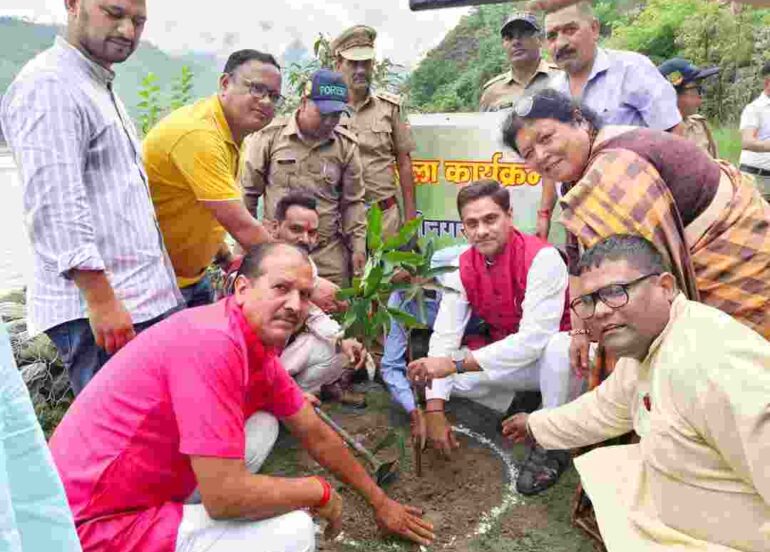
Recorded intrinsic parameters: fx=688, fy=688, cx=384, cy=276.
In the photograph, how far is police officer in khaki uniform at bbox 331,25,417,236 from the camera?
438cm

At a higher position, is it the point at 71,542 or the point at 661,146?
the point at 661,146

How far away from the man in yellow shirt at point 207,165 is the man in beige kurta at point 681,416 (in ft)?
4.50

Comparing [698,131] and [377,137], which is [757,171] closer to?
[698,131]

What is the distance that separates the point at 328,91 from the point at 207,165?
136 cm

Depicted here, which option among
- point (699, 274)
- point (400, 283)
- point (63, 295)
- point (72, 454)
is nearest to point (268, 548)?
point (72, 454)

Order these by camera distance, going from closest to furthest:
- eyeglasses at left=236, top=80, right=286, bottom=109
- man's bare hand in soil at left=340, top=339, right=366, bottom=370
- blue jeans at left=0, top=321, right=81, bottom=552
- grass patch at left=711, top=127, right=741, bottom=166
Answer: blue jeans at left=0, top=321, right=81, bottom=552 → eyeglasses at left=236, top=80, right=286, bottom=109 → man's bare hand in soil at left=340, top=339, right=366, bottom=370 → grass patch at left=711, top=127, right=741, bottom=166

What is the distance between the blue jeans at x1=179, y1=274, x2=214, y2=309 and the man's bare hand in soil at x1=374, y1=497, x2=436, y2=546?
122cm

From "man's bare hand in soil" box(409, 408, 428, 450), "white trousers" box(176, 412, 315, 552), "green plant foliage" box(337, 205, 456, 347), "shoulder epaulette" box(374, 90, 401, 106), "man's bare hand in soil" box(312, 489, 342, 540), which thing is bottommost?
"man's bare hand in soil" box(409, 408, 428, 450)

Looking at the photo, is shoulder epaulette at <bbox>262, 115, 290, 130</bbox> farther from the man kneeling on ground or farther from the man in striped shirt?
the man in striped shirt

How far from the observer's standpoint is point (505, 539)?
257cm

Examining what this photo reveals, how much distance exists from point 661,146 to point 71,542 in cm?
199

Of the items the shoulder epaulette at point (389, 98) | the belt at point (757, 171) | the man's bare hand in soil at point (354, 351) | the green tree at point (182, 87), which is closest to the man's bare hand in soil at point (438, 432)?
the man's bare hand in soil at point (354, 351)

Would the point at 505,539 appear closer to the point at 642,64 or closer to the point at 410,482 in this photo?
the point at 410,482

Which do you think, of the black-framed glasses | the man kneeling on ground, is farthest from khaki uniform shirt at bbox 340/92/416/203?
the black-framed glasses
